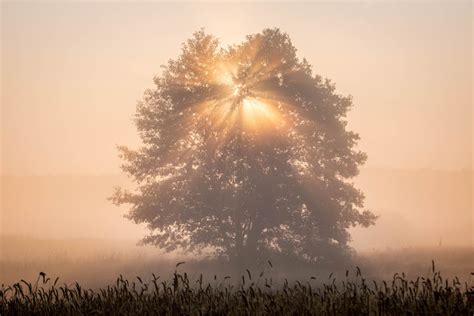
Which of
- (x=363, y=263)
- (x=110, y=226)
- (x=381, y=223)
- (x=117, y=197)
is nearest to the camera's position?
(x=363, y=263)

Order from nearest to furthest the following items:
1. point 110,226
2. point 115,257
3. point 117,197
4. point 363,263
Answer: point 363,263
point 117,197
point 115,257
point 110,226

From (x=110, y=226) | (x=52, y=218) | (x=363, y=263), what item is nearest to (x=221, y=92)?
(x=363, y=263)

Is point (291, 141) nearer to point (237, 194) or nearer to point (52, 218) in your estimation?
point (237, 194)

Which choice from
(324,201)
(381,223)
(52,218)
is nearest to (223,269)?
(324,201)

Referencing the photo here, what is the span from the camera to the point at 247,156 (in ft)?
109

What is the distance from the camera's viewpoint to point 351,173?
113 ft

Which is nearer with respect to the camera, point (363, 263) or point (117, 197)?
point (363, 263)

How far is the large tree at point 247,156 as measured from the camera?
1309 inches

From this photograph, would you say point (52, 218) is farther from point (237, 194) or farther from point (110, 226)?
point (237, 194)

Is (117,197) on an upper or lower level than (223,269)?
upper

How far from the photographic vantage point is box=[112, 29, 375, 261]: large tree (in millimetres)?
33250

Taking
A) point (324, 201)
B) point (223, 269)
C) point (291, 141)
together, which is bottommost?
point (223, 269)

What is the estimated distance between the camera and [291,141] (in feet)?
111

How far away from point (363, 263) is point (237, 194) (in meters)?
6.75
